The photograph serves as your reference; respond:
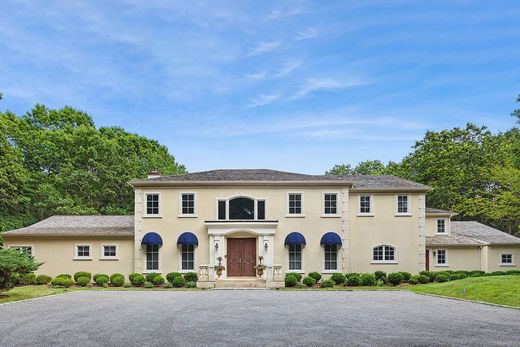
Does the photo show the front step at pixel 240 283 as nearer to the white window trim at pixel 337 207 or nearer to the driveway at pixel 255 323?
the white window trim at pixel 337 207

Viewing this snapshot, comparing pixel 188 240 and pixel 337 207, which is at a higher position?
pixel 337 207

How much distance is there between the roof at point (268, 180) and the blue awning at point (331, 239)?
346cm

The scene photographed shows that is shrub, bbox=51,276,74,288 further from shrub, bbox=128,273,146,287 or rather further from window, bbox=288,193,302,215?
window, bbox=288,193,302,215

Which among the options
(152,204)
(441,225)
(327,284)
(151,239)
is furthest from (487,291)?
(152,204)

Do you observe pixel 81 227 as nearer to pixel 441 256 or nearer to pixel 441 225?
pixel 441 256

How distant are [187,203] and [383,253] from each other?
1375 cm

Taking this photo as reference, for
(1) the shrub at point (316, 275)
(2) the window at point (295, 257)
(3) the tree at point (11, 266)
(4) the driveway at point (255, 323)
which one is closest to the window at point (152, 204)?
(2) the window at point (295, 257)

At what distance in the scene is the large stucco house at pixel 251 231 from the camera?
31.0m

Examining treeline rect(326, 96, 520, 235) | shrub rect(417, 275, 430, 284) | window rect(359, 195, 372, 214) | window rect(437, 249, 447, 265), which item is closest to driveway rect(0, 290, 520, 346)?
shrub rect(417, 275, 430, 284)

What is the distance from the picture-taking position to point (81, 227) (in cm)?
3344

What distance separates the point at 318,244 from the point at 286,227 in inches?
94.8

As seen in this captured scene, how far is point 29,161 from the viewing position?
153 feet

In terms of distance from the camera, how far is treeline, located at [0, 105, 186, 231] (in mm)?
43000

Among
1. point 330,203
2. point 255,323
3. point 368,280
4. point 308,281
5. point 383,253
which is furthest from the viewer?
point 383,253
